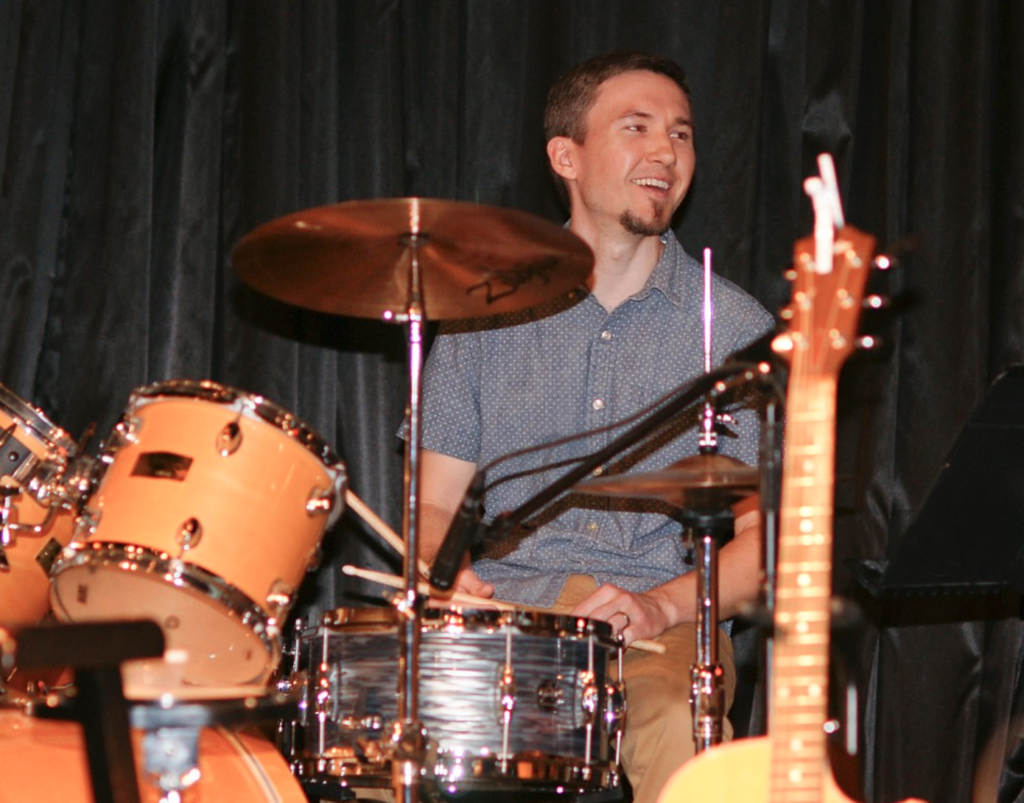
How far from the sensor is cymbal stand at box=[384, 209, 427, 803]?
200 cm

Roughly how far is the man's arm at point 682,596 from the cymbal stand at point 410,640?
0.45 m

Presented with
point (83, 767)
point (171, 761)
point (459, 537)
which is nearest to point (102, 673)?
point (171, 761)

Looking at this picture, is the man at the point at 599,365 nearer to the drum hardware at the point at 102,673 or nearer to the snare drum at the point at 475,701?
the snare drum at the point at 475,701

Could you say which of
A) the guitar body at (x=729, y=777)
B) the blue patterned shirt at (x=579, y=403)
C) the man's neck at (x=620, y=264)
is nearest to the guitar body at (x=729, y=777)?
the guitar body at (x=729, y=777)

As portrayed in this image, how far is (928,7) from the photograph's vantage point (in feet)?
9.48

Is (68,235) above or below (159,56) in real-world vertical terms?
below

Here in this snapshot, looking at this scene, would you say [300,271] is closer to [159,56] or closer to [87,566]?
[87,566]

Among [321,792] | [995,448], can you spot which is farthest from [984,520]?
[321,792]

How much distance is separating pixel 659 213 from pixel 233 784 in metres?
1.52

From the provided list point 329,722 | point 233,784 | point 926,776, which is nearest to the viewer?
point 233,784

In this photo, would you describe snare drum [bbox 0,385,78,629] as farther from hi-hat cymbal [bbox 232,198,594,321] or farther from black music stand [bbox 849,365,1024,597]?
black music stand [bbox 849,365,1024,597]

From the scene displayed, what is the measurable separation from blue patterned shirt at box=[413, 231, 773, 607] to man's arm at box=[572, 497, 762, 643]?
4.7 inches

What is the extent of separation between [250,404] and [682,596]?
93 cm

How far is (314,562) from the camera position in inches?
89.1
